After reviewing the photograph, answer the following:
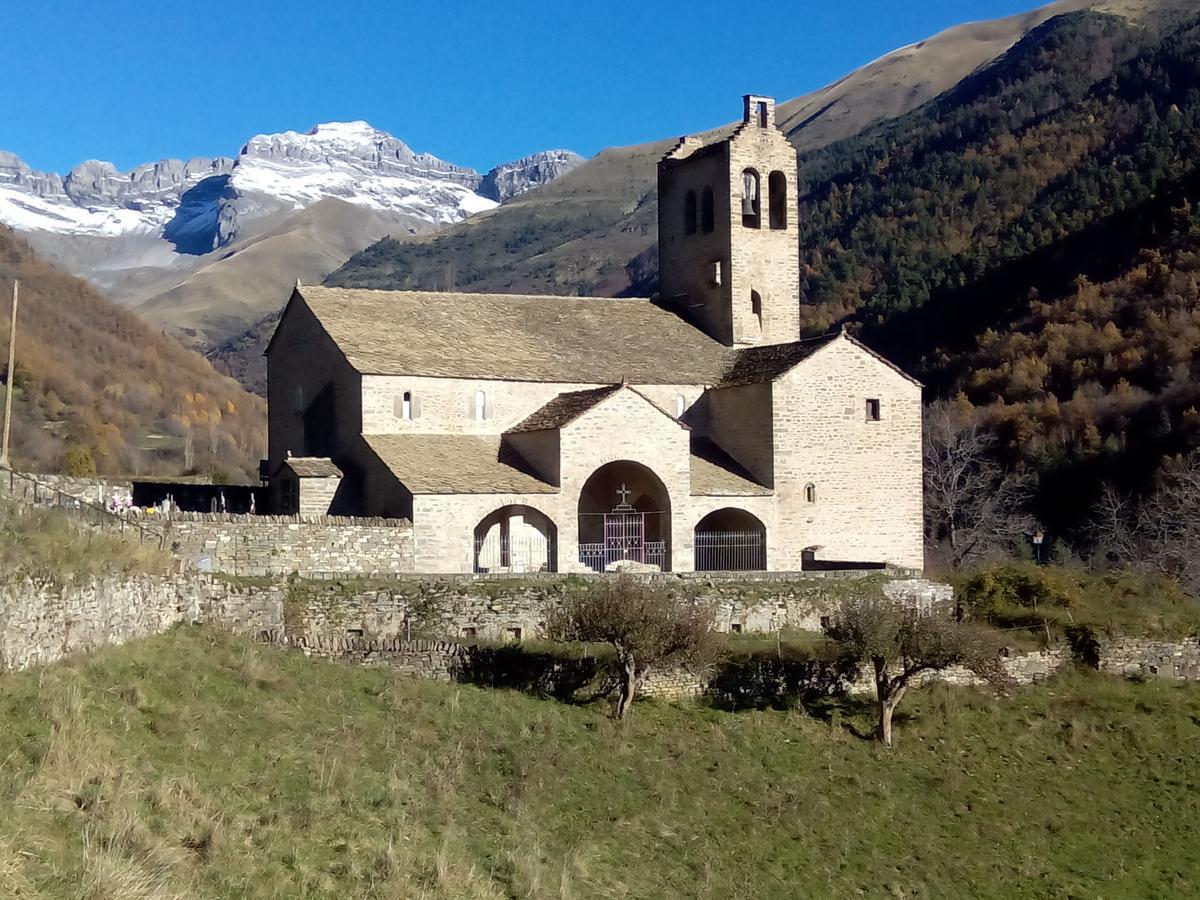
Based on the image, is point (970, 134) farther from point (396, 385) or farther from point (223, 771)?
point (223, 771)

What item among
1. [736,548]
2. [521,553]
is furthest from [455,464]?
[736,548]

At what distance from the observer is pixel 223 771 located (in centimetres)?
1602

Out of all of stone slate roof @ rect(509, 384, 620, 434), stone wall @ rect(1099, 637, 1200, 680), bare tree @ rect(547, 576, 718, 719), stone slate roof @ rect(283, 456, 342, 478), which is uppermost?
stone slate roof @ rect(509, 384, 620, 434)

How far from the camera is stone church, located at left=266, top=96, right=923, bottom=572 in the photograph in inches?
1278

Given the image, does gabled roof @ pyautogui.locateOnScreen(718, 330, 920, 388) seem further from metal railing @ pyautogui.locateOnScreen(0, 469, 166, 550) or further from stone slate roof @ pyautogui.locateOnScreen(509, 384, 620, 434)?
metal railing @ pyautogui.locateOnScreen(0, 469, 166, 550)

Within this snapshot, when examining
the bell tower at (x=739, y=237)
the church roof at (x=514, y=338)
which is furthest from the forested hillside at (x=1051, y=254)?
the church roof at (x=514, y=338)

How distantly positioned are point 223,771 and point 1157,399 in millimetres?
51684

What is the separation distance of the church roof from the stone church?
2.5 inches

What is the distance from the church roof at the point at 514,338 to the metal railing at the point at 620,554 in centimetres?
426

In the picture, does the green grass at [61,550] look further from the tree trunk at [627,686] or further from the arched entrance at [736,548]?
the arched entrance at [736,548]

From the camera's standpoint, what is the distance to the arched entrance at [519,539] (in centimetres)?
3241

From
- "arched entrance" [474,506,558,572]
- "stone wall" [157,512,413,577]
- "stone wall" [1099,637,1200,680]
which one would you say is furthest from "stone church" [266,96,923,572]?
"stone wall" [1099,637,1200,680]

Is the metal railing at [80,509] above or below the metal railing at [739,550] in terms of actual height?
above

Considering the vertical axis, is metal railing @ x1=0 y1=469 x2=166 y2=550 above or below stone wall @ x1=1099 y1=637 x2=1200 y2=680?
above
